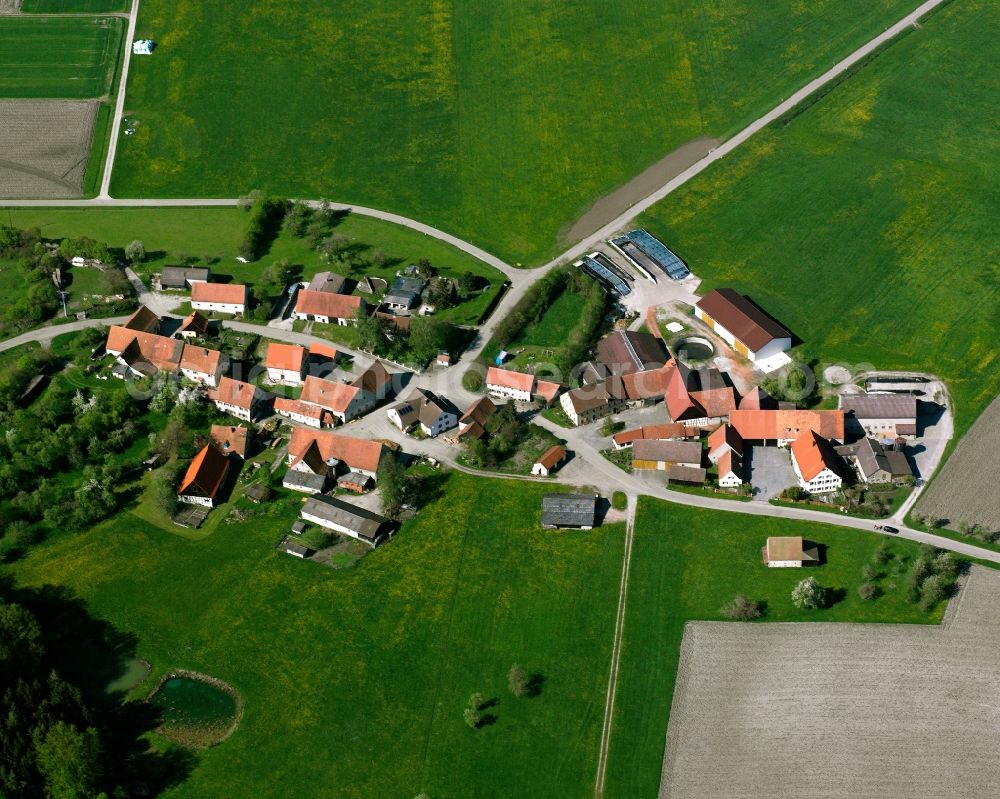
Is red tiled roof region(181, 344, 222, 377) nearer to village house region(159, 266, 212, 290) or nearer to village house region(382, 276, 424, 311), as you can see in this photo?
village house region(159, 266, 212, 290)

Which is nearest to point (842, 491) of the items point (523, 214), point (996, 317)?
point (996, 317)

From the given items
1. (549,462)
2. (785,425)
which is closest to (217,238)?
(549,462)

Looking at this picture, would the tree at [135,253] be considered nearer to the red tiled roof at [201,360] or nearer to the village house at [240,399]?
the red tiled roof at [201,360]

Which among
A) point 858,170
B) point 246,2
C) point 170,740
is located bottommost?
point 170,740

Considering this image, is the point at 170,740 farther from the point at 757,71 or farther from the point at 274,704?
the point at 757,71

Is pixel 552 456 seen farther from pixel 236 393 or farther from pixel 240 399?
pixel 236 393

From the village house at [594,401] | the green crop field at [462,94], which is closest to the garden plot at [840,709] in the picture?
the village house at [594,401]
